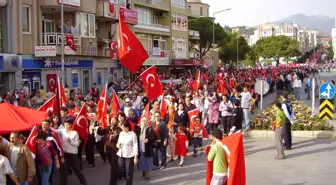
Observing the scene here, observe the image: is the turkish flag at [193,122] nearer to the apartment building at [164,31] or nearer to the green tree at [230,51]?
the apartment building at [164,31]

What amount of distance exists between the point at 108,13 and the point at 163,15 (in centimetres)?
1952

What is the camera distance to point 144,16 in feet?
164

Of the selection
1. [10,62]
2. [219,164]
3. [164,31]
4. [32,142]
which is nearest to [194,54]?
[164,31]

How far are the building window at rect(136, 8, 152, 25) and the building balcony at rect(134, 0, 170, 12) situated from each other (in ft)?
2.05

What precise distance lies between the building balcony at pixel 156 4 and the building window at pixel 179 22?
2332mm

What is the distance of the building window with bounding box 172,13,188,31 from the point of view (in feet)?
190

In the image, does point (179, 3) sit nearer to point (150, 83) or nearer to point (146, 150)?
point (150, 83)

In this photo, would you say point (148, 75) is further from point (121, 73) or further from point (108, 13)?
point (121, 73)

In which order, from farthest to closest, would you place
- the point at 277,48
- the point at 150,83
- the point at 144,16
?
the point at 277,48 < the point at 144,16 < the point at 150,83

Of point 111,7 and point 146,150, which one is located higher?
point 111,7

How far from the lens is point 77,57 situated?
109 ft

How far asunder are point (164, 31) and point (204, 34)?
18.8 meters

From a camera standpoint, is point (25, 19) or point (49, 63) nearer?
point (25, 19)

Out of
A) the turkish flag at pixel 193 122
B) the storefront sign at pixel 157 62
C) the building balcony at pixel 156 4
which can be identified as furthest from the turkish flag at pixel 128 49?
the building balcony at pixel 156 4
